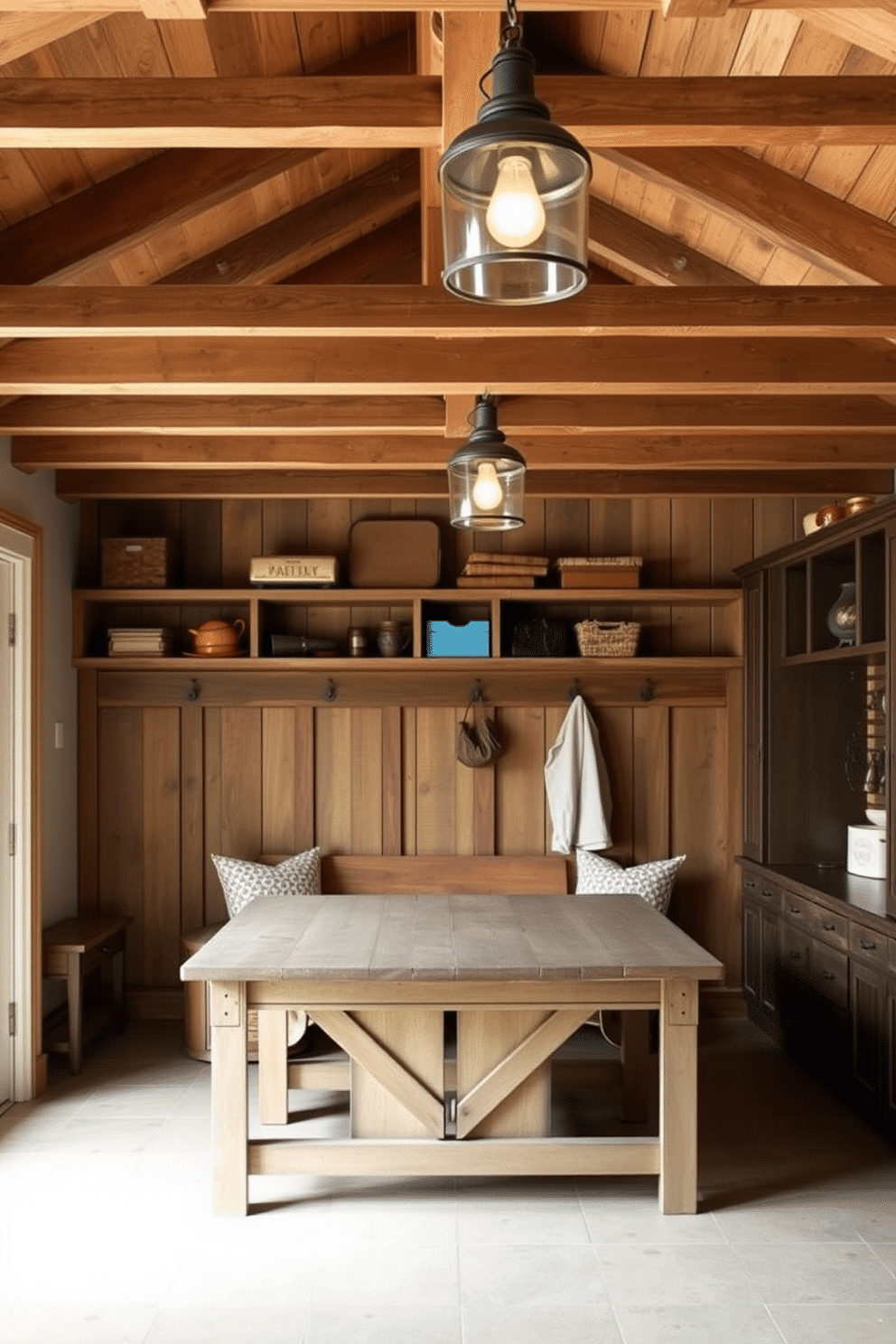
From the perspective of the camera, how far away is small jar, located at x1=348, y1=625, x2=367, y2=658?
19.6ft

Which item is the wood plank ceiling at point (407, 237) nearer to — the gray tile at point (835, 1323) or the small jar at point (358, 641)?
the small jar at point (358, 641)

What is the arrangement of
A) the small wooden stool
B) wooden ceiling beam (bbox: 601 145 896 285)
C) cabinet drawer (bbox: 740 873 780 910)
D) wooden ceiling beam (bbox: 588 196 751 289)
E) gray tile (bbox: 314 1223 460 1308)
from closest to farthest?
gray tile (bbox: 314 1223 460 1308) < wooden ceiling beam (bbox: 601 145 896 285) < wooden ceiling beam (bbox: 588 196 751 289) < the small wooden stool < cabinet drawer (bbox: 740 873 780 910)

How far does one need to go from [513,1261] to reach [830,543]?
291 centimetres

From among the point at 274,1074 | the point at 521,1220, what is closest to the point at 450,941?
the point at 521,1220

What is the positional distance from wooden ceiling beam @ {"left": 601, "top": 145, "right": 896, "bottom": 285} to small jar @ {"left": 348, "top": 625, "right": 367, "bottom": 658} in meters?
2.91

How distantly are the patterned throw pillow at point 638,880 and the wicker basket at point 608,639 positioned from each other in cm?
98

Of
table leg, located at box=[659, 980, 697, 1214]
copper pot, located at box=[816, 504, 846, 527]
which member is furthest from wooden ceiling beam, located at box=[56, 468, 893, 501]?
table leg, located at box=[659, 980, 697, 1214]

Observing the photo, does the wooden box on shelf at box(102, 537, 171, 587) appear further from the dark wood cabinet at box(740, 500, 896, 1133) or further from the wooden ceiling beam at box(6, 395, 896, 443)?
the dark wood cabinet at box(740, 500, 896, 1133)

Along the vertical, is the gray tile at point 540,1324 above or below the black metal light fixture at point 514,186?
below

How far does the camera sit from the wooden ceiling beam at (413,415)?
452cm

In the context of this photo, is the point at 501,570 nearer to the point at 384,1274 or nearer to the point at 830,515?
the point at 830,515

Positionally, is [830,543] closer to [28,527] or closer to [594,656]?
[594,656]

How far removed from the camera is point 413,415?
15.2ft

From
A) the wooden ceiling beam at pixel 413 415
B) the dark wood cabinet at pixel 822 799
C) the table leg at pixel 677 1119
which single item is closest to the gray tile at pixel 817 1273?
the table leg at pixel 677 1119
